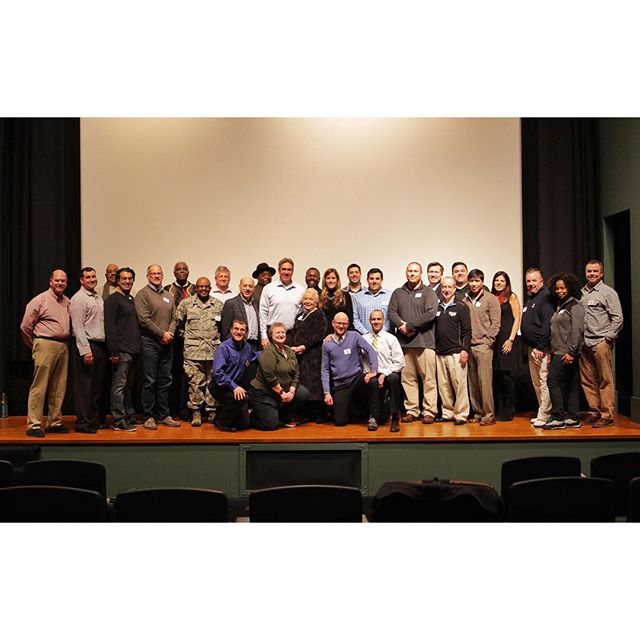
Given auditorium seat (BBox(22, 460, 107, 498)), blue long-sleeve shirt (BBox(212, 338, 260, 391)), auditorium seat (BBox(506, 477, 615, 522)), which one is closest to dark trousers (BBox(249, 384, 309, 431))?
blue long-sleeve shirt (BBox(212, 338, 260, 391))

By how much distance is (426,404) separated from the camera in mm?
7246

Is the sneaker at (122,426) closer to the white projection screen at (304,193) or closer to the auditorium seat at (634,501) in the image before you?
the white projection screen at (304,193)

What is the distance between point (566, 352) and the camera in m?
6.80

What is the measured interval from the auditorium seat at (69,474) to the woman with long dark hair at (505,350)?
13.6 feet

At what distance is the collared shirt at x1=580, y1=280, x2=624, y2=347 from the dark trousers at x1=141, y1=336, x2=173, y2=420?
3.86m

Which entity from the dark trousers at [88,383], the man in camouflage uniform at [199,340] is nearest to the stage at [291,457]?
the dark trousers at [88,383]

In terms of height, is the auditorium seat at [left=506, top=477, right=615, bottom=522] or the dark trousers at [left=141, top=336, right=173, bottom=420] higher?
the dark trousers at [left=141, top=336, right=173, bottom=420]

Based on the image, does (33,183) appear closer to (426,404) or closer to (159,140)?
(159,140)

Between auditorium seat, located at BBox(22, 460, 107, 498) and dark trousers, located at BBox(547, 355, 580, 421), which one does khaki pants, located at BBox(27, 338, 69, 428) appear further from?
dark trousers, located at BBox(547, 355, 580, 421)

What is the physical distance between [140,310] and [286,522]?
3755 mm

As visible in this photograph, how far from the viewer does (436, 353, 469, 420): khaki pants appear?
7074 millimetres

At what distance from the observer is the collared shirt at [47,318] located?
671cm

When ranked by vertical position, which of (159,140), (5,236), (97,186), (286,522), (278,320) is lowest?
(286,522)

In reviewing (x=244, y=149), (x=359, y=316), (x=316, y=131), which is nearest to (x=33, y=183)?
(x=244, y=149)
